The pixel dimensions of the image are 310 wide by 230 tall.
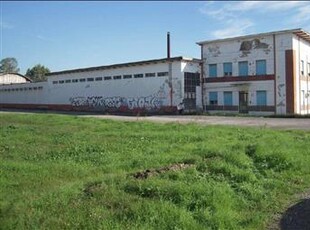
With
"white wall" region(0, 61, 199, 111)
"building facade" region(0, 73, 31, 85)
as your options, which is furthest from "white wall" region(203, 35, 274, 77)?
"building facade" region(0, 73, 31, 85)

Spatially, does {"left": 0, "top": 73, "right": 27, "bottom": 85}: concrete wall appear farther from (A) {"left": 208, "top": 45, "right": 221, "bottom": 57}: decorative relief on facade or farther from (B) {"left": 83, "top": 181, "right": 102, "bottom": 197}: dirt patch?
(B) {"left": 83, "top": 181, "right": 102, "bottom": 197}: dirt patch

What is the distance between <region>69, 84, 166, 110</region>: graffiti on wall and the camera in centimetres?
4540

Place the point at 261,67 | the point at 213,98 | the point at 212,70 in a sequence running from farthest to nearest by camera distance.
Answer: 1. the point at 212,70
2. the point at 213,98
3. the point at 261,67

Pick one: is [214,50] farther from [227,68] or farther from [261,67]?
[261,67]

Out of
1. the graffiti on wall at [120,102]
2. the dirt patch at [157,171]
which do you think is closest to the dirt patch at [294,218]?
the dirt patch at [157,171]

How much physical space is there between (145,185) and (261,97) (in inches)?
1390

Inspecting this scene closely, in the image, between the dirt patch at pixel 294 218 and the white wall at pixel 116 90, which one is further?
the white wall at pixel 116 90

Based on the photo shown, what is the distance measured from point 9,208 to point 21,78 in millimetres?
84453

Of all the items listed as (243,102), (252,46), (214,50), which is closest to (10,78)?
(214,50)

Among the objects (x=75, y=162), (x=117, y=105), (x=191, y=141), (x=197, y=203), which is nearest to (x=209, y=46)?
(x=117, y=105)

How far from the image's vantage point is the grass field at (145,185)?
6.15 meters

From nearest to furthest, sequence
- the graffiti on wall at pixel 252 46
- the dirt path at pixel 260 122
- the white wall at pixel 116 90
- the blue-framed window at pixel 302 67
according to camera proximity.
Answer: the dirt path at pixel 260 122 → the graffiti on wall at pixel 252 46 → the blue-framed window at pixel 302 67 → the white wall at pixel 116 90

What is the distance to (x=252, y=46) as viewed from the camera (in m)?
41.7

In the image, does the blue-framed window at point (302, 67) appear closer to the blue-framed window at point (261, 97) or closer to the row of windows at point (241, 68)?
the row of windows at point (241, 68)
